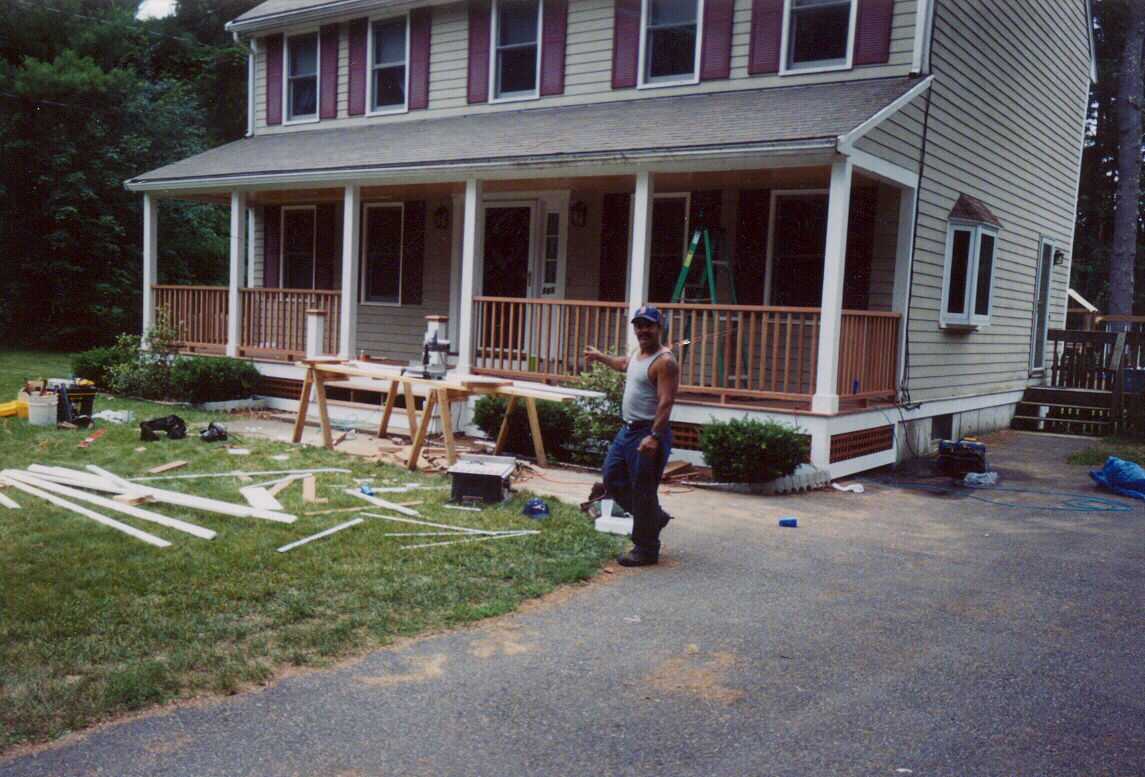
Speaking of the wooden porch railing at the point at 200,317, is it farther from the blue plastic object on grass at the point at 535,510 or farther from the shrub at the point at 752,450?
the blue plastic object on grass at the point at 535,510

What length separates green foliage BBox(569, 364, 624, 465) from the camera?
9.86 meters

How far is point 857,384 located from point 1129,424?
21.1ft

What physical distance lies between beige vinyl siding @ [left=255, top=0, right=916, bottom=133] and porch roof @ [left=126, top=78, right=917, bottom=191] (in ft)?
0.51

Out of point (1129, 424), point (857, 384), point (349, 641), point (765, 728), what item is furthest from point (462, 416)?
point (1129, 424)

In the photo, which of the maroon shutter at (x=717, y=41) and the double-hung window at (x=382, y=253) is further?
the double-hung window at (x=382, y=253)

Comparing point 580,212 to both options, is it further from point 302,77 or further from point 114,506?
point 114,506

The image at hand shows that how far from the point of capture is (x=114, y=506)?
269 inches

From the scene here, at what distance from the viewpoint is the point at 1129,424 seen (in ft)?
46.9

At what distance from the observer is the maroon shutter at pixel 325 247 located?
53.8ft

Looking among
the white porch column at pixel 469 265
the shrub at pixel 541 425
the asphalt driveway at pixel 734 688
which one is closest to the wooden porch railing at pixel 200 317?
the white porch column at pixel 469 265

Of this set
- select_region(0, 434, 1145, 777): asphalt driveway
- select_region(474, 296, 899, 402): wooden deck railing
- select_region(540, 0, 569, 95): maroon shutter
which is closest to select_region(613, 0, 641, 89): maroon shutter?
select_region(540, 0, 569, 95): maroon shutter

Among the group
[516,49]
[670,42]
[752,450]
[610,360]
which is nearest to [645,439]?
[610,360]

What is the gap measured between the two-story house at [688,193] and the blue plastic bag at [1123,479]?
224 centimetres

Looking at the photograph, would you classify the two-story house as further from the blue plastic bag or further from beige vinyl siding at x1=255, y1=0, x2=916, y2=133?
the blue plastic bag
